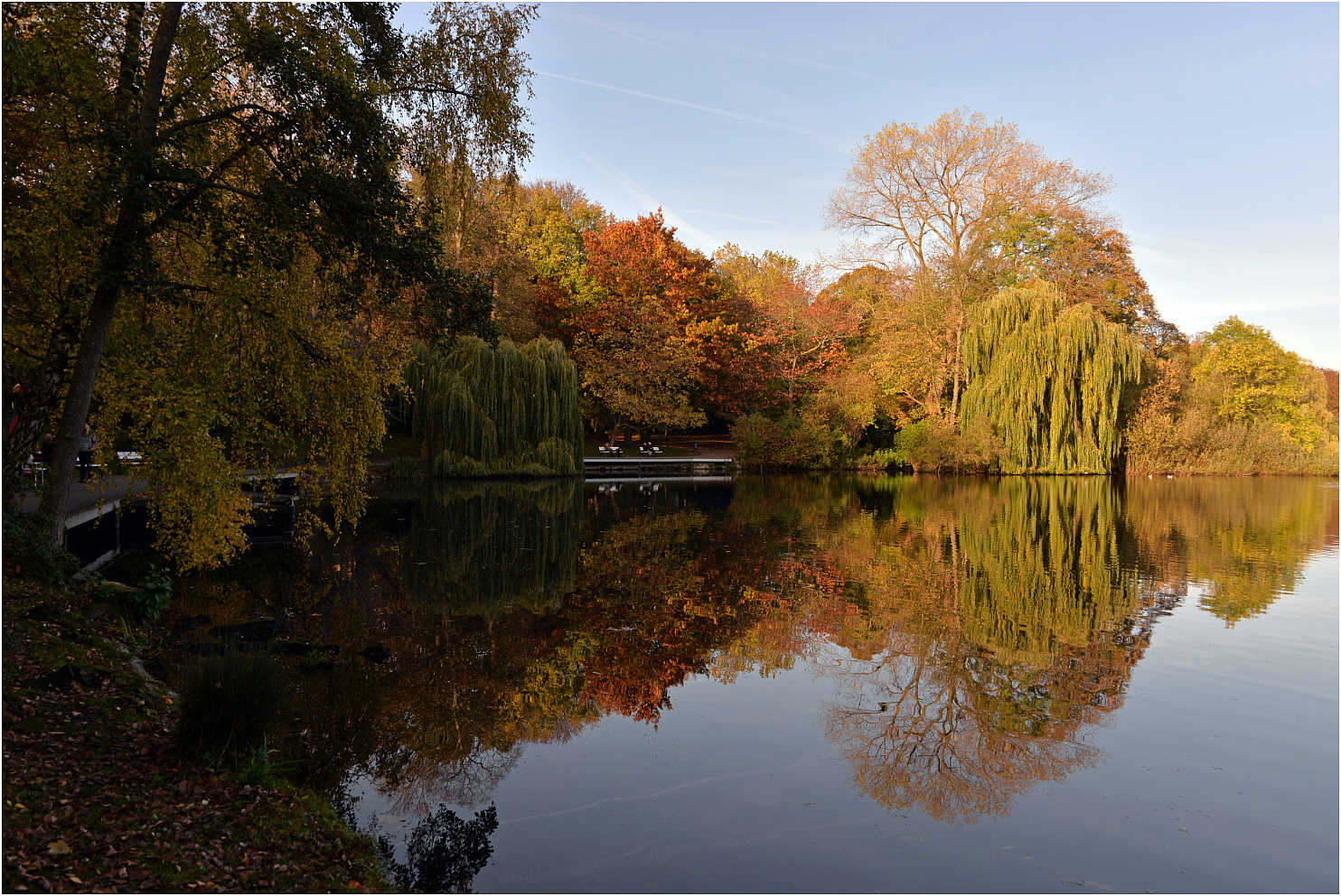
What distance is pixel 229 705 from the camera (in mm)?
4812

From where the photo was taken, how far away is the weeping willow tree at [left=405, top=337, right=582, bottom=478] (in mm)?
25531

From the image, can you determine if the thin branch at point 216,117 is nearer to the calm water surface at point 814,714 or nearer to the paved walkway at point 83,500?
the paved walkway at point 83,500

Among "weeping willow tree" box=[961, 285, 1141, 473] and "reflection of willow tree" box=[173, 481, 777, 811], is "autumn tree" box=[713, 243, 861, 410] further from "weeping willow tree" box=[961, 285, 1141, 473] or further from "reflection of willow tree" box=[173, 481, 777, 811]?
"reflection of willow tree" box=[173, 481, 777, 811]

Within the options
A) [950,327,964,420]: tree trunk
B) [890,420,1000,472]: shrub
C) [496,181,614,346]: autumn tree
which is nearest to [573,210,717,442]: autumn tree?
[496,181,614,346]: autumn tree

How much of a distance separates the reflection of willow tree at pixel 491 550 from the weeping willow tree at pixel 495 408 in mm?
3880

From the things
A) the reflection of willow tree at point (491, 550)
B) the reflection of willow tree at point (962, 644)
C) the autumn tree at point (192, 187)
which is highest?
the autumn tree at point (192, 187)

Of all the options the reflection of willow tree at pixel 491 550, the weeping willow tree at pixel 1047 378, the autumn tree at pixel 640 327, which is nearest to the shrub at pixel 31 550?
the reflection of willow tree at pixel 491 550

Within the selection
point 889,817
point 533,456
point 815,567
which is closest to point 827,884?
point 889,817

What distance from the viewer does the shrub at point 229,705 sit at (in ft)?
15.5

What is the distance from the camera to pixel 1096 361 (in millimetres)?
31297

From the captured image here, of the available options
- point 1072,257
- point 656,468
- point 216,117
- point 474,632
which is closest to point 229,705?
point 474,632

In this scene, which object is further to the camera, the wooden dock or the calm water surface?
the wooden dock

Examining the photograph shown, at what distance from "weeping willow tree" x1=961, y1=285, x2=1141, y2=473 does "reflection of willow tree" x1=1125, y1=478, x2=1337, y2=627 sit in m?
3.99

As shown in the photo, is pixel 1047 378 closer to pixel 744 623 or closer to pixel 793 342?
pixel 793 342
